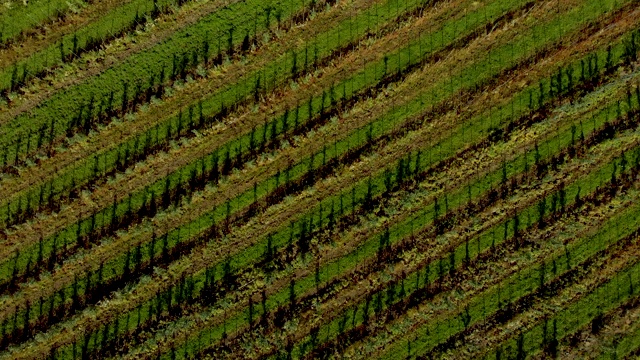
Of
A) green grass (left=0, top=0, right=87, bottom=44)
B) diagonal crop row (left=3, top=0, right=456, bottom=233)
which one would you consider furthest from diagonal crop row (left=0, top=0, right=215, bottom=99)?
diagonal crop row (left=3, top=0, right=456, bottom=233)

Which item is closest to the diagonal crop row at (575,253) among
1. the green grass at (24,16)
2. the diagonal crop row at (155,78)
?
the diagonal crop row at (155,78)

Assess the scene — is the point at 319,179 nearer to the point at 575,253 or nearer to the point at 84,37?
the point at 575,253

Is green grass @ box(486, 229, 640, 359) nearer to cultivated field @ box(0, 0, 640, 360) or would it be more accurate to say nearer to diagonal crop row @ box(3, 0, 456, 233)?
cultivated field @ box(0, 0, 640, 360)

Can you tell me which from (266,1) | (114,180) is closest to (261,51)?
(266,1)

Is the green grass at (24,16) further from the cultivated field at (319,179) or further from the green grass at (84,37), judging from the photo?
the green grass at (84,37)

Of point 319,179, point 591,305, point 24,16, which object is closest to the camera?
point 24,16

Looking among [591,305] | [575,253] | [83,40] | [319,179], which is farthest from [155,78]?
[591,305]

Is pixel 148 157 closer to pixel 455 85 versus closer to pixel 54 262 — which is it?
pixel 54 262

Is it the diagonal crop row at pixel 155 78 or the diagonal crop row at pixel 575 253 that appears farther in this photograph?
the diagonal crop row at pixel 575 253
